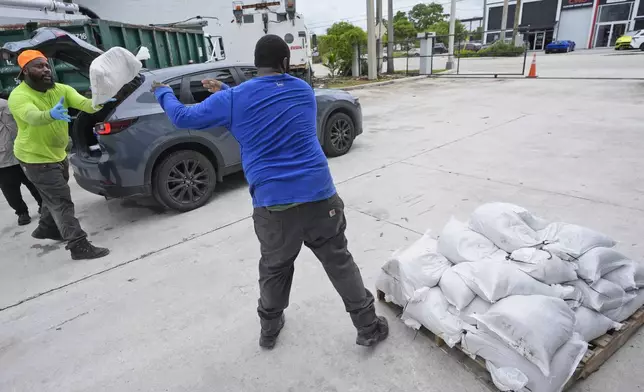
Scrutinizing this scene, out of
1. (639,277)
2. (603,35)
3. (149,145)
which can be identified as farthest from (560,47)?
(149,145)

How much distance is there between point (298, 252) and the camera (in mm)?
2168

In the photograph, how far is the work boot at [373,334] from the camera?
7.51 ft

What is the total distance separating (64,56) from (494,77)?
1656cm

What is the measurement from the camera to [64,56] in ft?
12.2

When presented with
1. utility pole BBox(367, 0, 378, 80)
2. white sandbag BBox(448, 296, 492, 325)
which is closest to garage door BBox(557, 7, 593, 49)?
utility pole BBox(367, 0, 378, 80)

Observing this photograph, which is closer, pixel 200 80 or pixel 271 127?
pixel 271 127

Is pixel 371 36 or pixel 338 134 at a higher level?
pixel 371 36

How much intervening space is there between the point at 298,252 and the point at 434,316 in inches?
34.1

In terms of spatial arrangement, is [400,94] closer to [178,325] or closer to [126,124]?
[126,124]

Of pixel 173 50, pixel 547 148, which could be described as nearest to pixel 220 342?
pixel 547 148

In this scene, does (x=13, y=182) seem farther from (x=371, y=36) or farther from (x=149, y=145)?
(x=371, y=36)

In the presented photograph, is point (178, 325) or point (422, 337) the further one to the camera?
point (178, 325)

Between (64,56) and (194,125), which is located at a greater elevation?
(64,56)

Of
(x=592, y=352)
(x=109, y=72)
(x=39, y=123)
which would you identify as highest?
(x=109, y=72)
